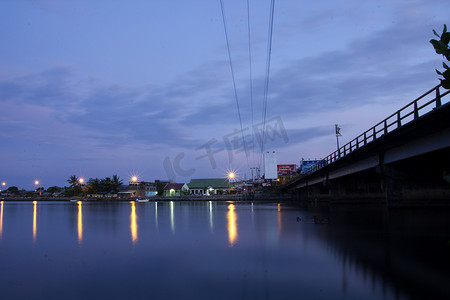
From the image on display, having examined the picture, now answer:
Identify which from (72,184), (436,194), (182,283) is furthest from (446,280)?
(72,184)

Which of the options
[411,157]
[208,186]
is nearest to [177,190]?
[208,186]

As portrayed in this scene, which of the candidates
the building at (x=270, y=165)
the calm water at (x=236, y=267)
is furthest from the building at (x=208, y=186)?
the calm water at (x=236, y=267)

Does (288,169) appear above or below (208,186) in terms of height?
above

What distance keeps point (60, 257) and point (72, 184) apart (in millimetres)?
182521

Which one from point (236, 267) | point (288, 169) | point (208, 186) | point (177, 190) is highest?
point (288, 169)

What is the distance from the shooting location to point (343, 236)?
1877cm

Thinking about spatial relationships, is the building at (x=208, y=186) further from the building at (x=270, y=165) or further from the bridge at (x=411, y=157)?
the bridge at (x=411, y=157)

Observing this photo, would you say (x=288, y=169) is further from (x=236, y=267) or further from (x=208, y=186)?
(x=236, y=267)

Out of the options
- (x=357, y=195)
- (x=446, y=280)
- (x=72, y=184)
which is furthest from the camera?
(x=72, y=184)

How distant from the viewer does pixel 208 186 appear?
158 meters

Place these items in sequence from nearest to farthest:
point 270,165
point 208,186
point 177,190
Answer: point 270,165, point 208,186, point 177,190

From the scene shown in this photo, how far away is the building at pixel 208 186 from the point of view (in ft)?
511

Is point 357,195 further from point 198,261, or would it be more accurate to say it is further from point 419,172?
point 198,261

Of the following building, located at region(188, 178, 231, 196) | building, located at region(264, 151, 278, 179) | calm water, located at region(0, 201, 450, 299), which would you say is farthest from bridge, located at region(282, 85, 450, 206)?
building, located at region(188, 178, 231, 196)
